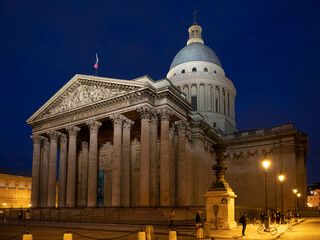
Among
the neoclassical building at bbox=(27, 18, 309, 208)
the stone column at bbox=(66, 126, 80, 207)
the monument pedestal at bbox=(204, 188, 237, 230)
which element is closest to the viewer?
the monument pedestal at bbox=(204, 188, 237, 230)

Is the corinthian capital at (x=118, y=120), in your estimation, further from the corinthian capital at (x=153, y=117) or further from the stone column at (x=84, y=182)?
the stone column at (x=84, y=182)

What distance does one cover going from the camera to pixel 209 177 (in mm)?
56844

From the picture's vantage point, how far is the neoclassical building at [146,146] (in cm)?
3847

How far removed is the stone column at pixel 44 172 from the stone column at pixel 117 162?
636 inches

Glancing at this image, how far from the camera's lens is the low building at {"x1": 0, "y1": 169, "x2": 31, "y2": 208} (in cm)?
8191

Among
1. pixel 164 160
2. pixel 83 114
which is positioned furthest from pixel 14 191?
pixel 164 160

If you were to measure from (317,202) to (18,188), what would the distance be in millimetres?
138854

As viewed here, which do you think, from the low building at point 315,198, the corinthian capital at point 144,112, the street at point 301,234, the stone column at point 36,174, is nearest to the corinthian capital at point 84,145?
the stone column at point 36,174

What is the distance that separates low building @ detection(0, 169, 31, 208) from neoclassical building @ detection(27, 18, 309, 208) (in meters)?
37.5

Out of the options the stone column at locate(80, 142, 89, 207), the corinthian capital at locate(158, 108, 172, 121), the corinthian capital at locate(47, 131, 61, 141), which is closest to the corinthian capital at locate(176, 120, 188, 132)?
the corinthian capital at locate(158, 108, 172, 121)

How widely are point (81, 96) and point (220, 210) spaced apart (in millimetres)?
27702

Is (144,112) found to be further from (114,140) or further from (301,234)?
(301,234)

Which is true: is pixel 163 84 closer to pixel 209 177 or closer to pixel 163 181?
pixel 163 181

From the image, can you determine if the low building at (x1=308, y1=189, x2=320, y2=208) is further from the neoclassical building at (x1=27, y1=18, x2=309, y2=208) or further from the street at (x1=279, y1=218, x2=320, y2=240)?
the street at (x1=279, y1=218, x2=320, y2=240)
